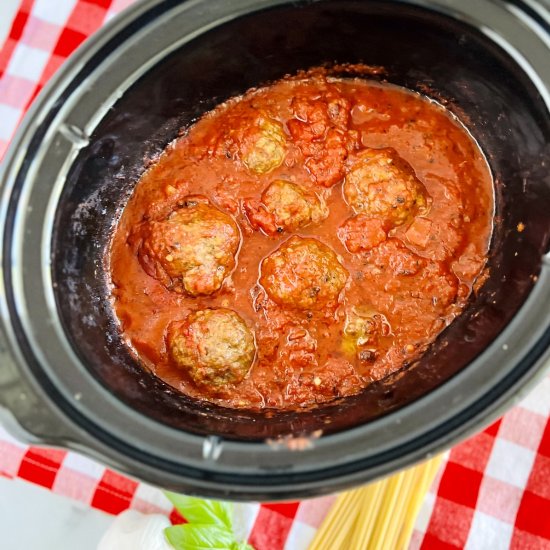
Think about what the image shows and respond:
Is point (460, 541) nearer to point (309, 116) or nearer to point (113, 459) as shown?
point (113, 459)

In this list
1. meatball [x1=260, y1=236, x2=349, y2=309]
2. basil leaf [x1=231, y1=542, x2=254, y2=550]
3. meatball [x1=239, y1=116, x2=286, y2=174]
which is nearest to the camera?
meatball [x1=260, y1=236, x2=349, y2=309]

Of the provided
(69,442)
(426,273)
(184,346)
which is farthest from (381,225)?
(69,442)

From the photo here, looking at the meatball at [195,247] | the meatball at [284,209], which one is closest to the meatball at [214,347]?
the meatball at [195,247]

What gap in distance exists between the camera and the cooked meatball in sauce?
218cm

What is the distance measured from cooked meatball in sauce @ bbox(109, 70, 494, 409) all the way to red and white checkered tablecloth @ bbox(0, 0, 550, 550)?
1.68 feet

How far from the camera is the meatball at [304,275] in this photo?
2133mm

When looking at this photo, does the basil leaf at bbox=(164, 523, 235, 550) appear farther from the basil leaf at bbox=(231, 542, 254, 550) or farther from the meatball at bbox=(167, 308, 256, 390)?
the meatball at bbox=(167, 308, 256, 390)

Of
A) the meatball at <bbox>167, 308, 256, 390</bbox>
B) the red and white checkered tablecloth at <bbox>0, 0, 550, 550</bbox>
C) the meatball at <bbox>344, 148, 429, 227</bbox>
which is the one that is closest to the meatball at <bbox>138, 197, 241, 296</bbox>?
the meatball at <bbox>167, 308, 256, 390</bbox>

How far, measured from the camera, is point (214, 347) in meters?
2.14

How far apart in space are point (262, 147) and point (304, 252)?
39 centimetres

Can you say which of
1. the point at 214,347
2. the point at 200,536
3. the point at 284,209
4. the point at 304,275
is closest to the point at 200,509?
the point at 200,536

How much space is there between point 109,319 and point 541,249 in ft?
4.49

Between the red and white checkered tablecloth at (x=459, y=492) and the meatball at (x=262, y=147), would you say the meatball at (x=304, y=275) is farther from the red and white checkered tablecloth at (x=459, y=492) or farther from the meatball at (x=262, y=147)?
the red and white checkered tablecloth at (x=459, y=492)

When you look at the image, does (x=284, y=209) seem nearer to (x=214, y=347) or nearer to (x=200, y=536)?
(x=214, y=347)
